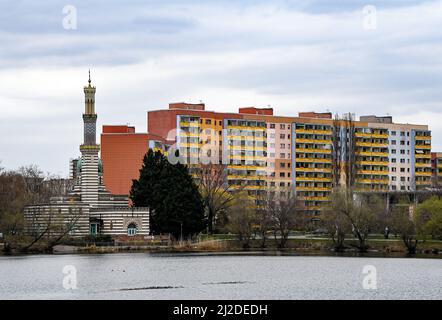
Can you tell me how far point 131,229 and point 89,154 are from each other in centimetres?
1021

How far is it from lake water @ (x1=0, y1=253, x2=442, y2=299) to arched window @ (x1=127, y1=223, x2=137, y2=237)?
2485cm

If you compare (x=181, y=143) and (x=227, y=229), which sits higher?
(x=181, y=143)

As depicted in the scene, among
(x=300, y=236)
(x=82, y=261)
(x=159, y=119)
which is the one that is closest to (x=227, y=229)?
(x=300, y=236)

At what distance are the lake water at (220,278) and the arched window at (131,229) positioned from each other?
24846 mm

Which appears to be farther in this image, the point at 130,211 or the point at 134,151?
the point at 134,151

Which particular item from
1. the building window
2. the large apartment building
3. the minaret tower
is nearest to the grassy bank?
the building window

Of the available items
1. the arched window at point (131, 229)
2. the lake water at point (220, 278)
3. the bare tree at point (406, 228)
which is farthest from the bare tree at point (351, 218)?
the arched window at point (131, 229)

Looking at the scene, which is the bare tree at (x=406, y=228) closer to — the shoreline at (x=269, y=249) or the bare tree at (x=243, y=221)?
the shoreline at (x=269, y=249)

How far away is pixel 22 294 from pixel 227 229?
71198mm

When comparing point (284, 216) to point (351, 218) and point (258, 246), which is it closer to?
point (258, 246)

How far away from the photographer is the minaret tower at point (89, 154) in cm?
13300

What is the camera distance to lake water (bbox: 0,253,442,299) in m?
65.4
